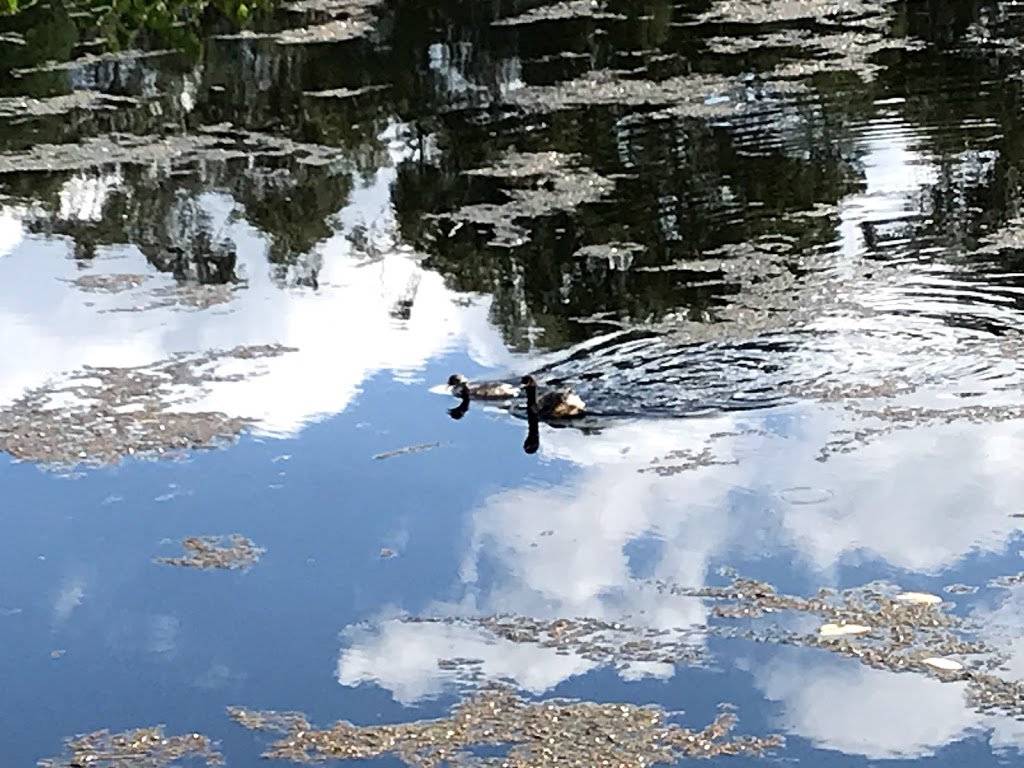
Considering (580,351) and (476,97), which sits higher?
(476,97)

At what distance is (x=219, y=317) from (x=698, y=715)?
4826mm

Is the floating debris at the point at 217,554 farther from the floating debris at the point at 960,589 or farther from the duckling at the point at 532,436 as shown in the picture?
the floating debris at the point at 960,589

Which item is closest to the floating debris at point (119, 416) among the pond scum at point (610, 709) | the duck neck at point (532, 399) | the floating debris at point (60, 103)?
A: the duck neck at point (532, 399)

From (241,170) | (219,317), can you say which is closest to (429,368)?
(219,317)

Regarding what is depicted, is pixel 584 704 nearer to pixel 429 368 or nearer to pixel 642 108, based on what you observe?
pixel 429 368

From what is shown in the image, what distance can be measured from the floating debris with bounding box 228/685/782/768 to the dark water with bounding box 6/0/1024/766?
54 mm

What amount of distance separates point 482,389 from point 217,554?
1668 mm

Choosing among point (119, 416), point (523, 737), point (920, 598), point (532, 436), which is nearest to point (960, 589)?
point (920, 598)

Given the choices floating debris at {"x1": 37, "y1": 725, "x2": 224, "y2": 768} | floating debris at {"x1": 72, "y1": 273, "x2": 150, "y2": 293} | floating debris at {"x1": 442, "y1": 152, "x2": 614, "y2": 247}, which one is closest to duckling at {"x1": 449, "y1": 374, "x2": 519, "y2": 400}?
floating debris at {"x1": 442, "y1": 152, "x2": 614, "y2": 247}

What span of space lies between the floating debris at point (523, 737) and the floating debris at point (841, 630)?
1.90ft

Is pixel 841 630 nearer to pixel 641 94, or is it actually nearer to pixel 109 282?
pixel 109 282

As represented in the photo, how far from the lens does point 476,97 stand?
1362 cm

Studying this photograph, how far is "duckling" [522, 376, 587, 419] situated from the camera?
23.3 feet

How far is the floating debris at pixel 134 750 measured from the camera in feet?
16.2
